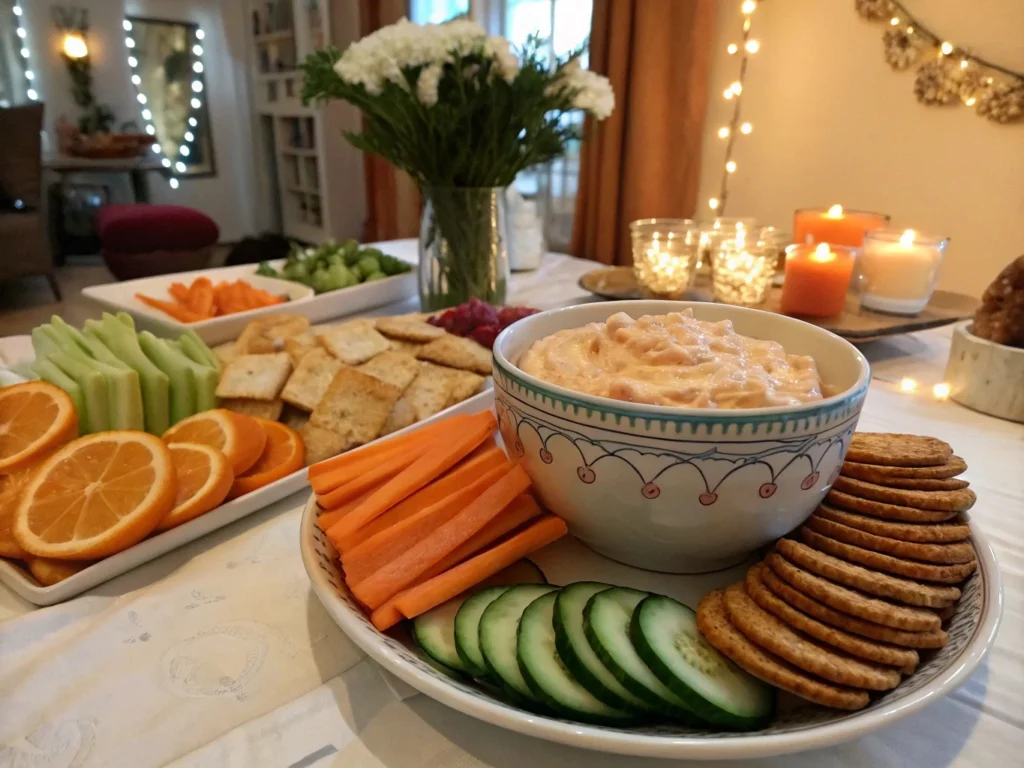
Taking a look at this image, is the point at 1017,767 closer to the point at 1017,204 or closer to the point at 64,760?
the point at 64,760

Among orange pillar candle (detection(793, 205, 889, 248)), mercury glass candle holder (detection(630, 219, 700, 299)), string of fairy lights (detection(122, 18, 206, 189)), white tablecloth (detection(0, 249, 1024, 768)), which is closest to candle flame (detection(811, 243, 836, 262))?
mercury glass candle holder (detection(630, 219, 700, 299))

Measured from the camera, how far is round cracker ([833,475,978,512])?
0.71 metres

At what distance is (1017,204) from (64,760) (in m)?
3.13

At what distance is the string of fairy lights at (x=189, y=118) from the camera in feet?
24.0

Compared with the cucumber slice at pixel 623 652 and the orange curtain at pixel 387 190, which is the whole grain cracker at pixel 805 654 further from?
the orange curtain at pixel 387 190

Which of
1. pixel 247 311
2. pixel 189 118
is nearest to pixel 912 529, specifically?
pixel 247 311

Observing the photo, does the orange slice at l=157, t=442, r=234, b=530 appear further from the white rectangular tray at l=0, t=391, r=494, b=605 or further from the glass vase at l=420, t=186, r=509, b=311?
the glass vase at l=420, t=186, r=509, b=311

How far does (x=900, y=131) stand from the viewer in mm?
2713

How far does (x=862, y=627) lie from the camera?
0.59 meters

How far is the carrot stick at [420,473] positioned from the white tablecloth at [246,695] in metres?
0.12

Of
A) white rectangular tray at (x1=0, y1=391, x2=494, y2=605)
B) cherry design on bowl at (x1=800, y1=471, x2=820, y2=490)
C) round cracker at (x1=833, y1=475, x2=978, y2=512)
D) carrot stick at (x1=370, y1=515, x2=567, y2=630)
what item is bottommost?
white rectangular tray at (x1=0, y1=391, x2=494, y2=605)

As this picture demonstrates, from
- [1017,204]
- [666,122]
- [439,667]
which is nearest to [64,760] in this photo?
[439,667]

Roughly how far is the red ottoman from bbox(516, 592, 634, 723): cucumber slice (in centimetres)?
559

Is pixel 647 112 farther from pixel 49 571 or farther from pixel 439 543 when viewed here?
pixel 49 571
